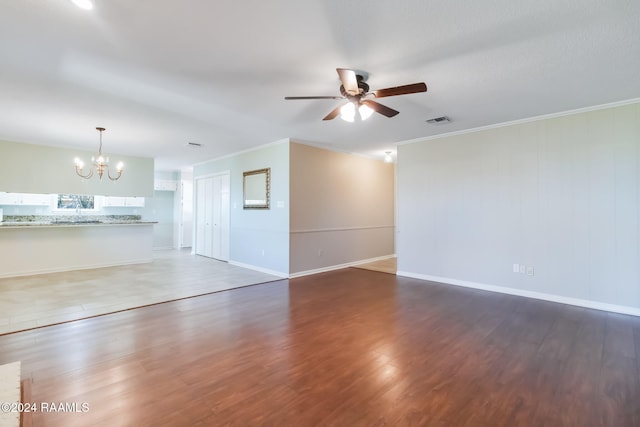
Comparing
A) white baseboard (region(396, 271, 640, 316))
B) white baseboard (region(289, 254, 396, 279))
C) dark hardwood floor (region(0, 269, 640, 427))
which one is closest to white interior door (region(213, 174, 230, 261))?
white baseboard (region(289, 254, 396, 279))

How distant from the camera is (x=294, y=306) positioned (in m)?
3.82

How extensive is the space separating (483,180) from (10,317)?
6.43m

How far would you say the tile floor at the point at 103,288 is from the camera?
3.42 meters

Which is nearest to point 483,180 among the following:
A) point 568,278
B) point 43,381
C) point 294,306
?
point 568,278

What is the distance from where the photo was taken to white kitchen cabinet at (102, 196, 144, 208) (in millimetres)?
7749

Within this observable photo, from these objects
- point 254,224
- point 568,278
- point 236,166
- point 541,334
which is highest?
point 236,166

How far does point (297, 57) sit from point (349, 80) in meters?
0.51

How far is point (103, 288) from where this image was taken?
4.57 meters

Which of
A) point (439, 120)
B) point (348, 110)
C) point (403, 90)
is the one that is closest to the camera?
point (403, 90)

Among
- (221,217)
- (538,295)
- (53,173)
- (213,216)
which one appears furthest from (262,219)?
(538,295)

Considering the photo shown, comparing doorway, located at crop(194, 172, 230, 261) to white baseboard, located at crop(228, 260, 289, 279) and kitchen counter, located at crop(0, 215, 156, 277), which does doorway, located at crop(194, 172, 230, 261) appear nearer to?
white baseboard, located at crop(228, 260, 289, 279)

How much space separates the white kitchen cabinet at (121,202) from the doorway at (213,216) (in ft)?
5.66

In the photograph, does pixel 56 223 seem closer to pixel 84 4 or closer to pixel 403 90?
pixel 84 4

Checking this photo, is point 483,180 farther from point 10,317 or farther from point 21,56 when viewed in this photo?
point 10,317
